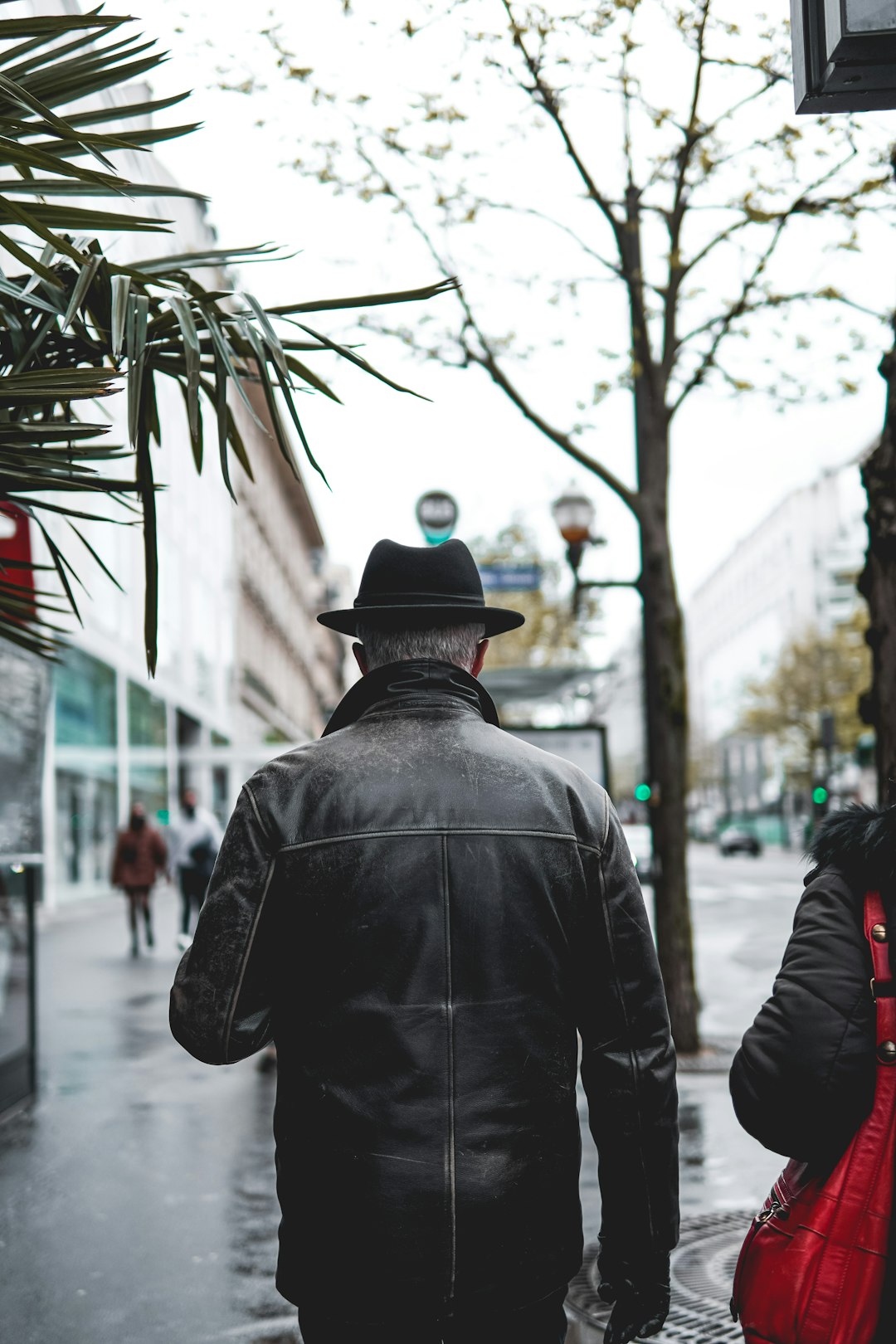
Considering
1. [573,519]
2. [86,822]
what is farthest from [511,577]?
[86,822]

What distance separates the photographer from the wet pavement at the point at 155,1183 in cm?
455

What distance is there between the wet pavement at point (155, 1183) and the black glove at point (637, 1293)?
1.76 ft

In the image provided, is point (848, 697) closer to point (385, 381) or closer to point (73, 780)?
point (73, 780)

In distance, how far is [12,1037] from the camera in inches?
304

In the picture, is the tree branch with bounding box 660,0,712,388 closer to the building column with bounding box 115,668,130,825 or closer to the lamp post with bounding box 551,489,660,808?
the lamp post with bounding box 551,489,660,808

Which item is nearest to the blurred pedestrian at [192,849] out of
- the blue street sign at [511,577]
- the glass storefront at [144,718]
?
the blue street sign at [511,577]

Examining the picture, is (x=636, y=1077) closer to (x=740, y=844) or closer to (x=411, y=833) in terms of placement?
(x=411, y=833)

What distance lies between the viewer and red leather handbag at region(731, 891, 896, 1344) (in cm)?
219

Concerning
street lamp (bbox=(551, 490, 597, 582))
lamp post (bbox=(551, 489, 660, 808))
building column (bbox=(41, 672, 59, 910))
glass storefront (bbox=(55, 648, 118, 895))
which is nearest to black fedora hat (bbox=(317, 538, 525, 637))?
lamp post (bbox=(551, 489, 660, 808))

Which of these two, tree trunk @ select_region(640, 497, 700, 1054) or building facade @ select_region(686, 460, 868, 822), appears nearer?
tree trunk @ select_region(640, 497, 700, 1054)

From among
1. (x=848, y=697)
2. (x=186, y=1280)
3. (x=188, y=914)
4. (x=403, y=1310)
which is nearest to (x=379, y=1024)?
(x=403, y=1310)

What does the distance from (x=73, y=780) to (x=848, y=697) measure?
1556 inches

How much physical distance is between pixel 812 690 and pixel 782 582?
3856cm

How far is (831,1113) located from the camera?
223cm
